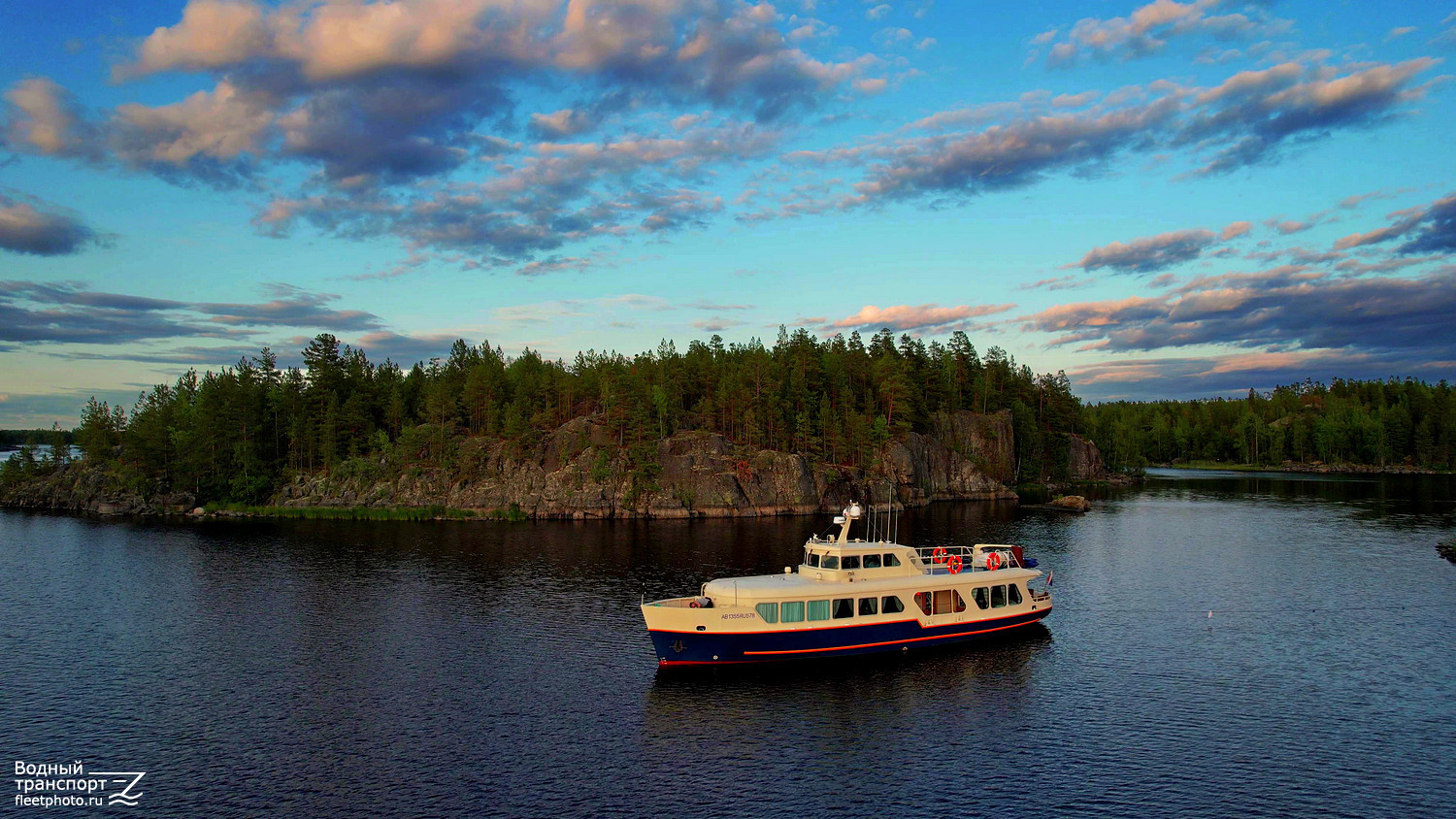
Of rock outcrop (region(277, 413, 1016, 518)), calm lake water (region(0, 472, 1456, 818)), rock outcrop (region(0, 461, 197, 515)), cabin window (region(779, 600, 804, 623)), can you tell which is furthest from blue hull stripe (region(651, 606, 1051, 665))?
rock outcrop (region(0, 461, 197, 515))

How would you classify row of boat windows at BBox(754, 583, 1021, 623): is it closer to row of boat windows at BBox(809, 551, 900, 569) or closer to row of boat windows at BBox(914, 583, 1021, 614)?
row of boat windows at BBox(914, 583, 1021, 614)

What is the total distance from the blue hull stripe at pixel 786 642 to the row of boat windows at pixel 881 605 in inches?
37.3

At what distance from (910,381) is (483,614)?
126 meters

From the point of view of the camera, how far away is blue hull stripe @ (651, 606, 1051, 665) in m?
49.2

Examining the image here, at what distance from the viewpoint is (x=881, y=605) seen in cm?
5281

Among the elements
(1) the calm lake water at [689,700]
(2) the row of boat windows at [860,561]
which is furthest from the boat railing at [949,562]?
(1) the calm lake water at [689,700]

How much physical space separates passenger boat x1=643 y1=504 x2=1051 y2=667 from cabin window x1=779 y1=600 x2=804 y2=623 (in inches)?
2.5

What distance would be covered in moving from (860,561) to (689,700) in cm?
1621

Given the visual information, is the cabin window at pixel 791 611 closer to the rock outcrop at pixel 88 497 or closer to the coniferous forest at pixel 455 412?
the coniferous forest at pixel 455 412

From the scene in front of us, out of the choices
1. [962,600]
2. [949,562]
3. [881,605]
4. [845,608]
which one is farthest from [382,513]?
[962,600]

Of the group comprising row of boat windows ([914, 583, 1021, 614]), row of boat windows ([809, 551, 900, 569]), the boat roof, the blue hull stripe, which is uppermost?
row of boat windows ([809, 551, 900, 569])

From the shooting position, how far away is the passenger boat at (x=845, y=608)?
4928 cm

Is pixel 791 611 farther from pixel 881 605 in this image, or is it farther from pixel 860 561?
pixel 860 561

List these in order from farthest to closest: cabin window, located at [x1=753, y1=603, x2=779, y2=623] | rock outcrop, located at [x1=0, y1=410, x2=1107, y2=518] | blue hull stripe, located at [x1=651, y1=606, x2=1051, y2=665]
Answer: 1. rock outcrop, located at [x1=0, y1=410, x2=1107, y2=518]
2. cabin window, located at [x1=753, y1=603, x2=779, y2=623]
3. blue hull stripe, located at [x1=651, y1=606, x2=1051, y2=665]
